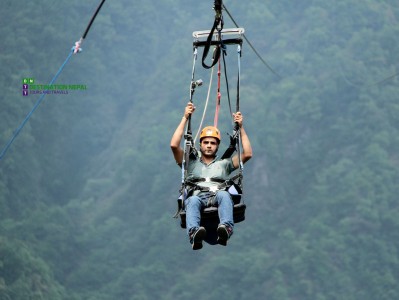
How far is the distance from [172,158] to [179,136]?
74.5m

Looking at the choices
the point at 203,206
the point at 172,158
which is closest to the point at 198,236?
the point at 203,206

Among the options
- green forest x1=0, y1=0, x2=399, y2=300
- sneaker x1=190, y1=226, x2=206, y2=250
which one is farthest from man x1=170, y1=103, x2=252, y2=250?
green forest x1=0, y1=0, x2=399, y2=300

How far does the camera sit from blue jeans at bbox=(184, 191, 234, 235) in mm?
11852

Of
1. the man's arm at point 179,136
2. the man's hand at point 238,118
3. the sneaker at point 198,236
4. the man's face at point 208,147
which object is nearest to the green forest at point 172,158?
the man's face at point 208,147

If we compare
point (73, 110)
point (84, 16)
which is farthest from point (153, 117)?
point (84, 16)

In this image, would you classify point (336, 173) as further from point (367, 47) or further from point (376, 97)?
point (367, 47)

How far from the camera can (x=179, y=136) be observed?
12.4m

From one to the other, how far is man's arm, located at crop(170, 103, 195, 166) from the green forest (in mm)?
48330

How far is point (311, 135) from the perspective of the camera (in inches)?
3679

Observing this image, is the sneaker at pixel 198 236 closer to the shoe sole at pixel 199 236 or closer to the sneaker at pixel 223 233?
the shoe sole at pixel 199 236

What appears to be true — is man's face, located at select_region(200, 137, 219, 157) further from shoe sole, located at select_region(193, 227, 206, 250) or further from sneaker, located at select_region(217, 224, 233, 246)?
shoe sole, located at select_region(193, 227, 206, 250)

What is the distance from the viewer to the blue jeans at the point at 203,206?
467 inches

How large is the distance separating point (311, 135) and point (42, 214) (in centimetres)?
2501

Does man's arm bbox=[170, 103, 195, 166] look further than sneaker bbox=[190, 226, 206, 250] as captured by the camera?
Yes
